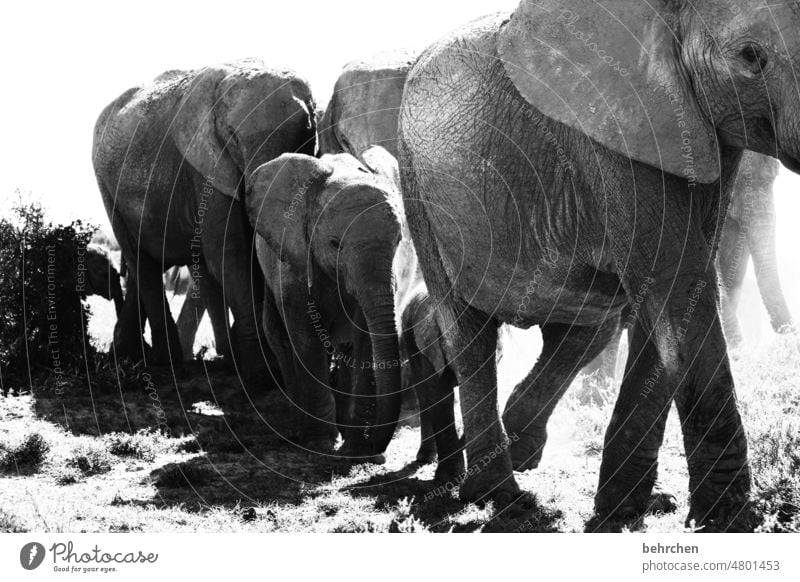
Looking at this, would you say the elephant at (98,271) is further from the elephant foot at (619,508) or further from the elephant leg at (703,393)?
the elephant leg at (703,393)

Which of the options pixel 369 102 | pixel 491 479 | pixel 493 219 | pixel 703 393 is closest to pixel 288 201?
pixel 369 102

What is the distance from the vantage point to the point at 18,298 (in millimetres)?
12648

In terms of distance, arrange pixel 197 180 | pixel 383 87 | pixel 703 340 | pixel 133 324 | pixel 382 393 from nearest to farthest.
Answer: pixel 703 340
pixel 382 393
pixel 383 87
pixel 197 180
pixel 133 324

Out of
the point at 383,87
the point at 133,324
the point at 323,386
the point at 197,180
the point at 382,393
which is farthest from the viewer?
the point at 133,324

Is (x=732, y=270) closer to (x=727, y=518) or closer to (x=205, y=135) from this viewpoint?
(x=205, y=135)

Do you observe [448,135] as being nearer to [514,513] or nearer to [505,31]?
[505,31]

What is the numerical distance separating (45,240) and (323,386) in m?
3.78

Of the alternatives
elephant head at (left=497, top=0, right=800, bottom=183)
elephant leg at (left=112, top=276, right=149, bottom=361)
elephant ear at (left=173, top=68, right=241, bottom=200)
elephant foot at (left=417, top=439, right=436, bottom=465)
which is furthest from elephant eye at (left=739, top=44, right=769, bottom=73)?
elephant leg at (left=112, top=276, right=149, bottom=361)

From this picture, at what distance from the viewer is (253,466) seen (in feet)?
32.3

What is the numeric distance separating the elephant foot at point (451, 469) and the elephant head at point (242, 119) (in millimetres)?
3814

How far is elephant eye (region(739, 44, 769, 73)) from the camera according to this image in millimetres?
6043

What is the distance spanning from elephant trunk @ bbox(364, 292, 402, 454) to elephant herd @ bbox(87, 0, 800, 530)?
2 cm

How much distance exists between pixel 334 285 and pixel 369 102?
2315 millimetres

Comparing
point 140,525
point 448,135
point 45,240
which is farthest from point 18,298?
point 448,135
